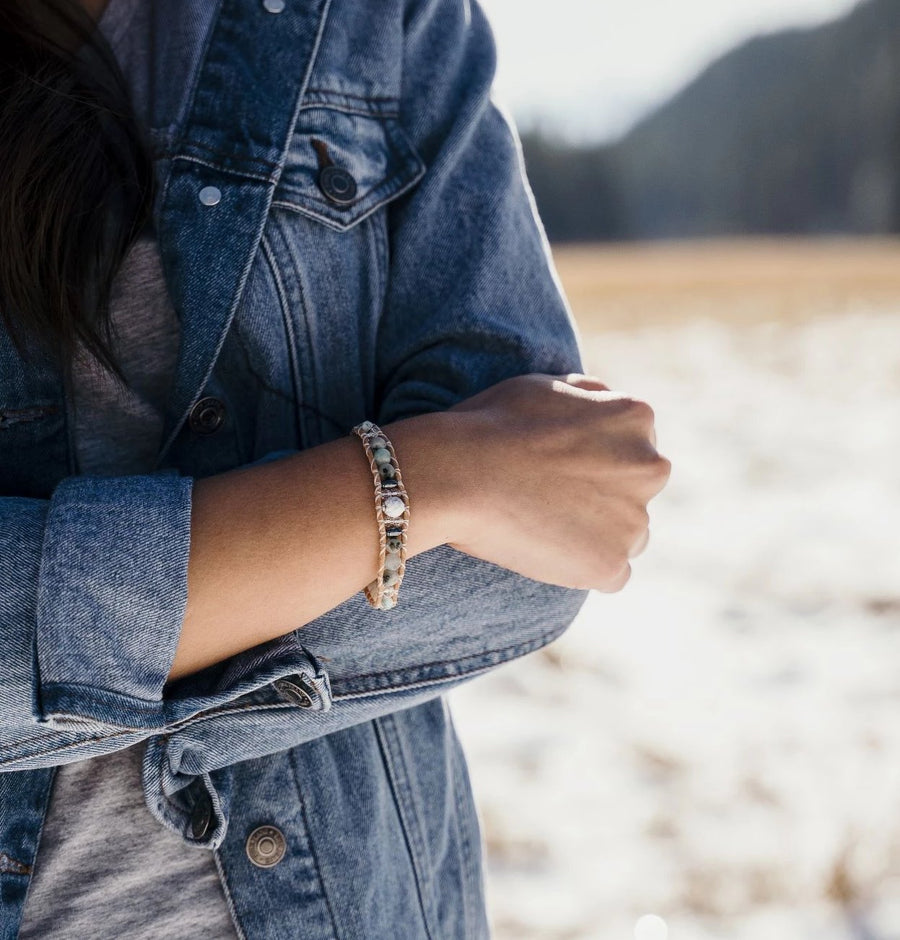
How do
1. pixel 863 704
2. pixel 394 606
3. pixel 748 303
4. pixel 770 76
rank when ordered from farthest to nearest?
pixel 770 76
pixel 748 303
pixel 863 704
pixel 394 606

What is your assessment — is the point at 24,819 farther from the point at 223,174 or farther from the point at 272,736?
the point at 223,174

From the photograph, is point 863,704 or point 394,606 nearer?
point 394,606

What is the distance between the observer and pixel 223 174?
84cm

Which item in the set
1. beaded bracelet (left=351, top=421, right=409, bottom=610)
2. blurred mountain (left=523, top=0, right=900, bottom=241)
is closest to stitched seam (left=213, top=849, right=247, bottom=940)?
beaded bracelet (left=351, top=421, right=409, bottom=610)

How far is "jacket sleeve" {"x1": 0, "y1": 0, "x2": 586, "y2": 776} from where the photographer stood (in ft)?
2.19

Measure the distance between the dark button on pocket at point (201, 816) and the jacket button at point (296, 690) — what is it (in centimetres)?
12

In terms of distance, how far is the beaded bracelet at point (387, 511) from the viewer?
0.73 m

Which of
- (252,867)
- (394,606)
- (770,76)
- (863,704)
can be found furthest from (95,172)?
(770,76)

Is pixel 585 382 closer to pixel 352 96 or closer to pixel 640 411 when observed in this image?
pixel 640 411

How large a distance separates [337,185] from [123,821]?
558 millimetres

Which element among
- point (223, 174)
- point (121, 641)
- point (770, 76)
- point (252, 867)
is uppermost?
point (223, 174)

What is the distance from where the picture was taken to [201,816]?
80 cm

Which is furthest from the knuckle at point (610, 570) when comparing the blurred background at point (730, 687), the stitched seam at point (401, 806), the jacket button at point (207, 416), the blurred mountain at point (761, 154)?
the blurred mountain at point (761, 154)

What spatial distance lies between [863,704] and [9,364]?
2.45 meters
